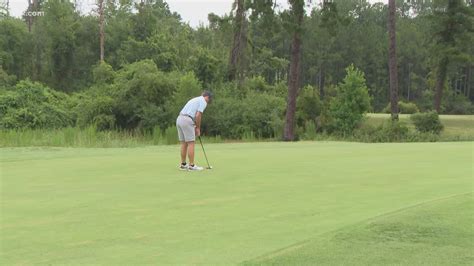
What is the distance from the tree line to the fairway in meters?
19.4

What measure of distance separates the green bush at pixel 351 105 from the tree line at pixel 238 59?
0.53ft

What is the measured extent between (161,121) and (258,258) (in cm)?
2709

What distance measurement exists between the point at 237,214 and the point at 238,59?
32.6 meters

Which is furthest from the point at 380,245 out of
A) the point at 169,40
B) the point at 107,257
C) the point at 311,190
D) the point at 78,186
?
the point at 169,40

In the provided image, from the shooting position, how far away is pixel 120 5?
6256cm

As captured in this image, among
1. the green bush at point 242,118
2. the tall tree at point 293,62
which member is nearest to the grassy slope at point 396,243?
the tall tree at point 293,62

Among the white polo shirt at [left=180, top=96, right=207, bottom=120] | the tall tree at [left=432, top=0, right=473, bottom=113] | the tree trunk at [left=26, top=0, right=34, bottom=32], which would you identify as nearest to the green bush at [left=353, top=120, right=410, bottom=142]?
the white polo shirt at [left=180, top=96, right=207, bottom=120]

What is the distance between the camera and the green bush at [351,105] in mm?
31984

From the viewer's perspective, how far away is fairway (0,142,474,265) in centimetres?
482

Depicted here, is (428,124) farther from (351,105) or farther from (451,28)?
(451,28)

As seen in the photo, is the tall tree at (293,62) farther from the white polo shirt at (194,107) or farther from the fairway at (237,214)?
the fairway at (237,214)

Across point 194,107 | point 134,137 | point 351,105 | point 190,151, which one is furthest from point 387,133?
Answer: point 190,151

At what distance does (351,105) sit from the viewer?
32.1 metres

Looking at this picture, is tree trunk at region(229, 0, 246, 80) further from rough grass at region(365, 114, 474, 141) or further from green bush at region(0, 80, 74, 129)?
green bush at region(0, 80, 74, 129)
